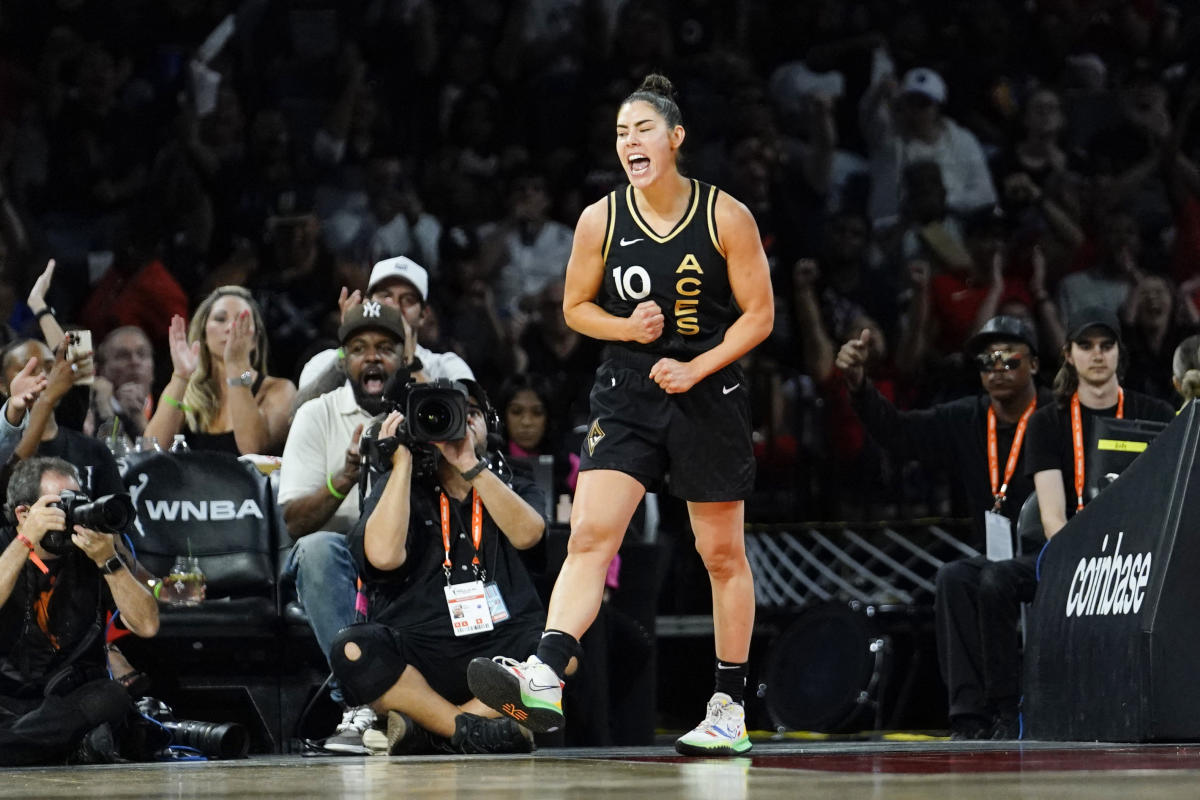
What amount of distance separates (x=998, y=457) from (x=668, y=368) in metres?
2.69

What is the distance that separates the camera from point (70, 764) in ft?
16.7

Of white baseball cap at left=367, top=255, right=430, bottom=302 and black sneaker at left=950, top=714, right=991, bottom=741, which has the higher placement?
white baseball cap at left=367, top=255, right=430, bottom=302

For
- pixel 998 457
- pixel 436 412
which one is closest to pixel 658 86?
pixel 436 412

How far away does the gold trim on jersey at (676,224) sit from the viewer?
450cm

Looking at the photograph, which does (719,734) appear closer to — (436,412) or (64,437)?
(436,412)

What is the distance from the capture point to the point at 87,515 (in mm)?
5027

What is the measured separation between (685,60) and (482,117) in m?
1.26

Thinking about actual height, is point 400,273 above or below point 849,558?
above

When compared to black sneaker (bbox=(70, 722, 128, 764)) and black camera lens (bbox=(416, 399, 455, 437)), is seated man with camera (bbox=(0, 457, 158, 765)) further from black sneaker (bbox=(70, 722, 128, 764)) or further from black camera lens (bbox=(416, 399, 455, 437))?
black camera lens (bbox=(416, 399, 455, 437))

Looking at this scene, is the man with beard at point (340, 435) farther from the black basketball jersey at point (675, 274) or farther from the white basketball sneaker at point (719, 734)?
the white basketball sneaker at point (719, 734)

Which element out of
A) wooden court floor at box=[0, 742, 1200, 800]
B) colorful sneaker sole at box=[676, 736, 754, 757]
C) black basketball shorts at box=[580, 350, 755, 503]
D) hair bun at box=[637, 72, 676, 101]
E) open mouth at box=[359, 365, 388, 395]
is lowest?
colorful sneaker sole at box=[676, 736, 754, 757]

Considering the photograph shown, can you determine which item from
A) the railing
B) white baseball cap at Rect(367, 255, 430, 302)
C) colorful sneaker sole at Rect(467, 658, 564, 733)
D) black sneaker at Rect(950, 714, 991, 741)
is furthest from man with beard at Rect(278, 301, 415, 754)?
black sneaker at Rect(950, 714, 991, 741)

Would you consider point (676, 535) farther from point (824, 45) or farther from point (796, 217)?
point (824, 45)

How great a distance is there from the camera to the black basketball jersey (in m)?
4.48
